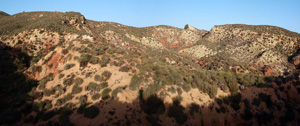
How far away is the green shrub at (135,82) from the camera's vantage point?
17766 millimetres

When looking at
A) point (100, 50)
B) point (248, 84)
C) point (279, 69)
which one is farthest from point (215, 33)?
point (100, 50)

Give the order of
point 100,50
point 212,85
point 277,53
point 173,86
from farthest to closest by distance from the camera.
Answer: point 277,53
point 100,50
point 212,85
point 173,86

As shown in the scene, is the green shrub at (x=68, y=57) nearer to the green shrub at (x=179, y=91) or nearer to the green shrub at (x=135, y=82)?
the green shrub at (x=135, y=82)

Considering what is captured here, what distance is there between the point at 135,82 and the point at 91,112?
6.48 metres

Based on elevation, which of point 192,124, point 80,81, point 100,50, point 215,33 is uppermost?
point 215,33

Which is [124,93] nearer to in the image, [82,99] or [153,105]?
[153,105]

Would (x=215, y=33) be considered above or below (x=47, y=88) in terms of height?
above

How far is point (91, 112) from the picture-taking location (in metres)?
14.2

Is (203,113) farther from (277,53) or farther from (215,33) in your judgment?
(215,33)

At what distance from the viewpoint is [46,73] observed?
878 inches

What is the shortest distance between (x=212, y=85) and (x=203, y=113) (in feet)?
19.5

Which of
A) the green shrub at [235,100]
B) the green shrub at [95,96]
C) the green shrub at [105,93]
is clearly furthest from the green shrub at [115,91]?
the green shrub at [235,100]

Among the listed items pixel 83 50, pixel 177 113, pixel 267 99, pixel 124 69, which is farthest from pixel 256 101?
pixel 83 50

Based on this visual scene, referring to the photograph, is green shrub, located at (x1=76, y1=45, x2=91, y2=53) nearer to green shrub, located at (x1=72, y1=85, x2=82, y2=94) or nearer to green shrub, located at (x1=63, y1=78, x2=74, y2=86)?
green shrub, located at (x1=63, y1=78, x2=74, y2=86)
